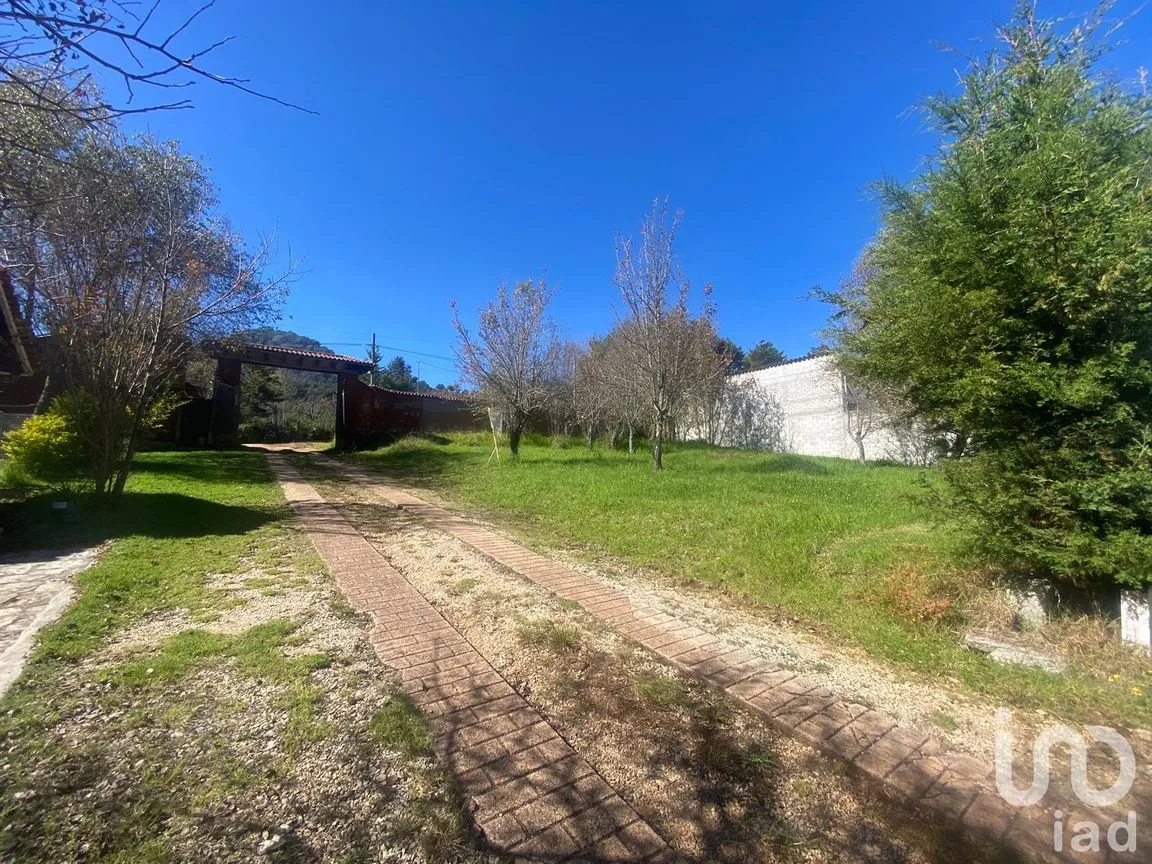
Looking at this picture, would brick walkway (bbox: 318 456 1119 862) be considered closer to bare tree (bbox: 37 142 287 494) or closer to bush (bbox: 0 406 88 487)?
bare tree (bbox: 37 142 287 494)

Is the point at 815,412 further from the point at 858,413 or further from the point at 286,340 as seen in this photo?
the point at 286,340

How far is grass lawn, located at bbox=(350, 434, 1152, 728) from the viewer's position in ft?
8.84

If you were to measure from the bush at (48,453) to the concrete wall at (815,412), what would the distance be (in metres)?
16.4

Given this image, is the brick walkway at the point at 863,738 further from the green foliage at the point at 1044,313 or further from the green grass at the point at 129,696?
the green grass at the point at 129,696

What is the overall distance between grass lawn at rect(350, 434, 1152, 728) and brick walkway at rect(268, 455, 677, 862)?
2.07 metres

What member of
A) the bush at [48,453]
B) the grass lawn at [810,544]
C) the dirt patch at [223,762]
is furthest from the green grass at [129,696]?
the grass lawn at [810,544]

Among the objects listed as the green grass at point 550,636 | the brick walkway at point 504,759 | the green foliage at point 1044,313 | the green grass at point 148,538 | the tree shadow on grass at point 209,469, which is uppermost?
the green foliage at point 1044,313

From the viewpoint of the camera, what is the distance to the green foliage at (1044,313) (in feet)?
8.84

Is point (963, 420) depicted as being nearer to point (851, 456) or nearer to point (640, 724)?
point (640, 724)

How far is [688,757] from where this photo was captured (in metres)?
2.04

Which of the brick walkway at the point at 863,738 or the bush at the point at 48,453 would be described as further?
the bush at the point at 48,453

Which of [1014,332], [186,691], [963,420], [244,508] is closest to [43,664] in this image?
[186,691]

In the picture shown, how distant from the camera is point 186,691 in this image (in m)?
2.35

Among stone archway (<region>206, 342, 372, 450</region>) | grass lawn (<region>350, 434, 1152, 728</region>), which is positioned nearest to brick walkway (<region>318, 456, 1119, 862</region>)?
grass lawn (<region>350, 434, 1152, 728</region>)
